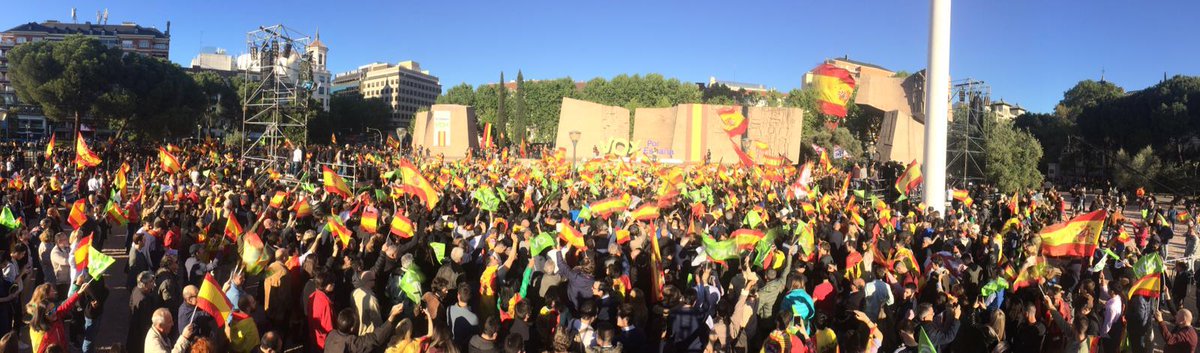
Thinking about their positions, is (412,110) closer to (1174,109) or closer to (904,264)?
(1174,109)

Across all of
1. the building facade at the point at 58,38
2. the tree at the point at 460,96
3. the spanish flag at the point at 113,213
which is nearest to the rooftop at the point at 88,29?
the building facade at the point at 58,38

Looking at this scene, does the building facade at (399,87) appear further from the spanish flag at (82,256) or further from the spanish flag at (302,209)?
the spanish flag at (82,256)

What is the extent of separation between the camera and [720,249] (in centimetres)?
767

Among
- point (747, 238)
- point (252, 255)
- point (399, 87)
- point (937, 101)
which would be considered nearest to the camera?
point (252, 255)

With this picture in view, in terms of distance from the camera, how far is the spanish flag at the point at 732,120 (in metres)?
39.6

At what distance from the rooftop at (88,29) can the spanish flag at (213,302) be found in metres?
102

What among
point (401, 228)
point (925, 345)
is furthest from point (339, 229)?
point (925, 345)

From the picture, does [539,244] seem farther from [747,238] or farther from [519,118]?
[519,118]

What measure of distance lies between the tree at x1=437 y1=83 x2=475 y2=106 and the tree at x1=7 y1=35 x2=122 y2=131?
1954 inches

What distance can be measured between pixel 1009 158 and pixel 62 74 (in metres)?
43.6

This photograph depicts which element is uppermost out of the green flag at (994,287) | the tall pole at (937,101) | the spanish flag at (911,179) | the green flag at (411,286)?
the tall pole at (937,101)

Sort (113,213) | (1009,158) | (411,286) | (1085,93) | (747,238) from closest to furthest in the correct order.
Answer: (411,286)
(747,238)
(113,213)
(1009,158)
(1085,93)

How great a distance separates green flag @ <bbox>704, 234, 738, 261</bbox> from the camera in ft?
24.9

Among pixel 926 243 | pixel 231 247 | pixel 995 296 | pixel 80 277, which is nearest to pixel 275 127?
pixel 231 247
